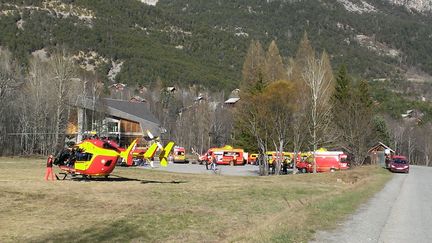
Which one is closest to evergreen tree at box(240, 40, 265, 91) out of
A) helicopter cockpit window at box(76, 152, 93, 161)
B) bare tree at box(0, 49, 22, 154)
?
helicopter cockpit window at box(76, 152, 93, 161)

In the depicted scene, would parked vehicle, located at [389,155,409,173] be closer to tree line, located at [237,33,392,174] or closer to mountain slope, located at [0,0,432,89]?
tree line, located at [237,33,392,174]

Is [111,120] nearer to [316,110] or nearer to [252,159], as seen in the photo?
[252,159]

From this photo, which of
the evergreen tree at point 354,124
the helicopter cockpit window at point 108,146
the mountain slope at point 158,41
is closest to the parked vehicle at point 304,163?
the evergreen tree at point 354,124

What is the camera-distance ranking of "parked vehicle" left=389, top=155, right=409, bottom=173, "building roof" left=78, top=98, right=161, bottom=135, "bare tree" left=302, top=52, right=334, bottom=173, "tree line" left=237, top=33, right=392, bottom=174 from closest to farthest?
"bare tree" left=302, top=52, right=334, bottom=173 < "tree line" left=237, top=33, right=392, bottom=174 < "parked vehicle" left=389, top=155, right=409, bottom=173 < "building roof" left=78, top=98, right=161, bottom=135

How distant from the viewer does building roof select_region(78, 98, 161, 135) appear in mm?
65562

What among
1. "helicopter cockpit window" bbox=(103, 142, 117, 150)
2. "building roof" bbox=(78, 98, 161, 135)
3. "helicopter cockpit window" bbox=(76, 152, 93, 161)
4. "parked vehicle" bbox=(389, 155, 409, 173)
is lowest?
"parked vehicle" bbox=(389, 155, 409, 173)

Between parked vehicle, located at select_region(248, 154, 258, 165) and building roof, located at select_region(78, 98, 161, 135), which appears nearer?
building roof, located at select_region(78, 98, 161, 135)

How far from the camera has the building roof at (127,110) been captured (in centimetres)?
6556

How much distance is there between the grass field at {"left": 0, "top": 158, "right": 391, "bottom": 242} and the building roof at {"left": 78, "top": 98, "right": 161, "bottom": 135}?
41.4 metres

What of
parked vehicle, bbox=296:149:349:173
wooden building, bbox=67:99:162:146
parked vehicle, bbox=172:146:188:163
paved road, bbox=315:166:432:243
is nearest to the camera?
paved road, bbox=315:166:432:243

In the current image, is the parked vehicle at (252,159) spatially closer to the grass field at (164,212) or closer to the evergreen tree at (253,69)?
the evergreen tree at (253,69)

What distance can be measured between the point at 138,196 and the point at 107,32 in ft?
473

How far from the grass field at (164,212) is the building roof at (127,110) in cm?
4140

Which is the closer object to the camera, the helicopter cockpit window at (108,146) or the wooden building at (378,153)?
the helicopter cockpit window at (108,146)
